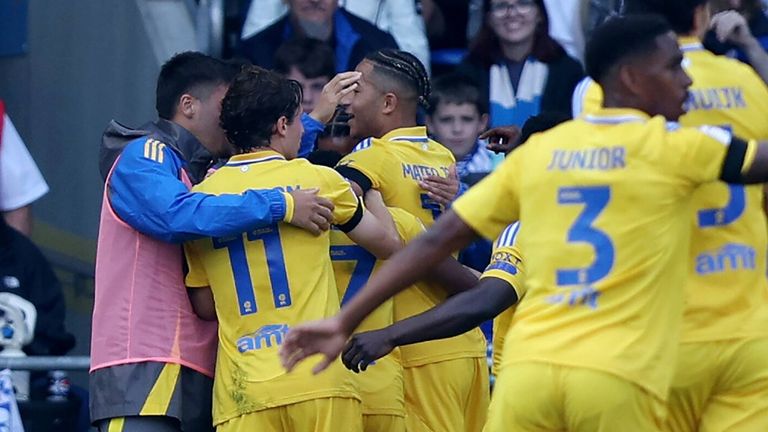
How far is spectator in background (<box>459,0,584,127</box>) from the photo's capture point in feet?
32.6

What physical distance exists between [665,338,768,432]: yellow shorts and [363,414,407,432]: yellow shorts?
1.47 metres

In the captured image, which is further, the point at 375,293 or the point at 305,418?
the point at 305,418

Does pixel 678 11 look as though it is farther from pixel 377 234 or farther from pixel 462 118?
pixel 462 118

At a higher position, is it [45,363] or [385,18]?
[385,18]

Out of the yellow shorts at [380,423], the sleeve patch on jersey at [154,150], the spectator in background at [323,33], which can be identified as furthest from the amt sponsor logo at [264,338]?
the spectator in background at [323,33]

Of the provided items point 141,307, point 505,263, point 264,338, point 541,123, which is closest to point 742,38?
point 541,123

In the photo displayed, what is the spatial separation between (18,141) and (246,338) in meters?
3.84

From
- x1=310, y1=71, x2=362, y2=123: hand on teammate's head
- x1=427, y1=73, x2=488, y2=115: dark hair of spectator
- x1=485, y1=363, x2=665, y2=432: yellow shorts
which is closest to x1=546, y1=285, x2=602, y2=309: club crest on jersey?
x1=485, y1=363, x2=665, y2=432: yellow shorts

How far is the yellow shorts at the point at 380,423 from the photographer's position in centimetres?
681

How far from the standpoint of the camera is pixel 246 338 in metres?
6.39

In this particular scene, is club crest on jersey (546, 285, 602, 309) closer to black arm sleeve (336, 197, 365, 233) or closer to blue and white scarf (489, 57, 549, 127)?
black arm sleeve (336, 197, 365, 233)

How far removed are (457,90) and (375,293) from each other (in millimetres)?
4524

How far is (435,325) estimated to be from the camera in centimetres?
637

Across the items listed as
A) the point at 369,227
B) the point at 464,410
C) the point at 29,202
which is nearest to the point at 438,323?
the point at 369,227
